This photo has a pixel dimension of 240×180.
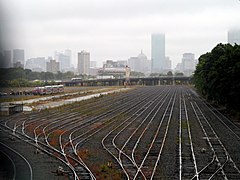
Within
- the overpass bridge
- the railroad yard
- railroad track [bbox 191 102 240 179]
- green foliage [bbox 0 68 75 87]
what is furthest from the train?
the overpass bridge

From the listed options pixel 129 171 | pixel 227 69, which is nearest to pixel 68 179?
pixel 129 171

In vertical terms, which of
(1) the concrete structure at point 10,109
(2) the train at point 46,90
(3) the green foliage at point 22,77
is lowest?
(1) the concrete structure at point 10,109

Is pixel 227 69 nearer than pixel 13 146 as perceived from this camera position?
No

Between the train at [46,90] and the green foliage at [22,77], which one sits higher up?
the green foliage at [22,77]

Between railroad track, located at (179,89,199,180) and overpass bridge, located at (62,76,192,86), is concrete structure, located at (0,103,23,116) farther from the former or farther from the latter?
overpass bridge, located at (62,76,192,86)

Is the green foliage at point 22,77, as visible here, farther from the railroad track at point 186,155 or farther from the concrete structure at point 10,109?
the railroad track at point 186,155

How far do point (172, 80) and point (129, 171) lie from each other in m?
140

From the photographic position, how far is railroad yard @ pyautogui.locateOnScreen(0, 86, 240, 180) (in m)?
12.9

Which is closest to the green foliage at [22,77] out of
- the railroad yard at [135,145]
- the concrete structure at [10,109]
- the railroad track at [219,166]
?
the concrete structure at [10,109]

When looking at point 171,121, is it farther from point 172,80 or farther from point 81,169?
point 172,80

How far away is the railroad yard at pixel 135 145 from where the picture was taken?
509 inches

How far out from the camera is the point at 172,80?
5935 inches

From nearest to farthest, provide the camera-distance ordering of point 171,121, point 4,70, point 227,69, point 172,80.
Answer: point 4,70
point 171,121
point 227,69
point 172,80

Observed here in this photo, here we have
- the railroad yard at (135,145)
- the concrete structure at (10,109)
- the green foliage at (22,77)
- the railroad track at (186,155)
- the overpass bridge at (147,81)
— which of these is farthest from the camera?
the overpass bridge at (147,81)
